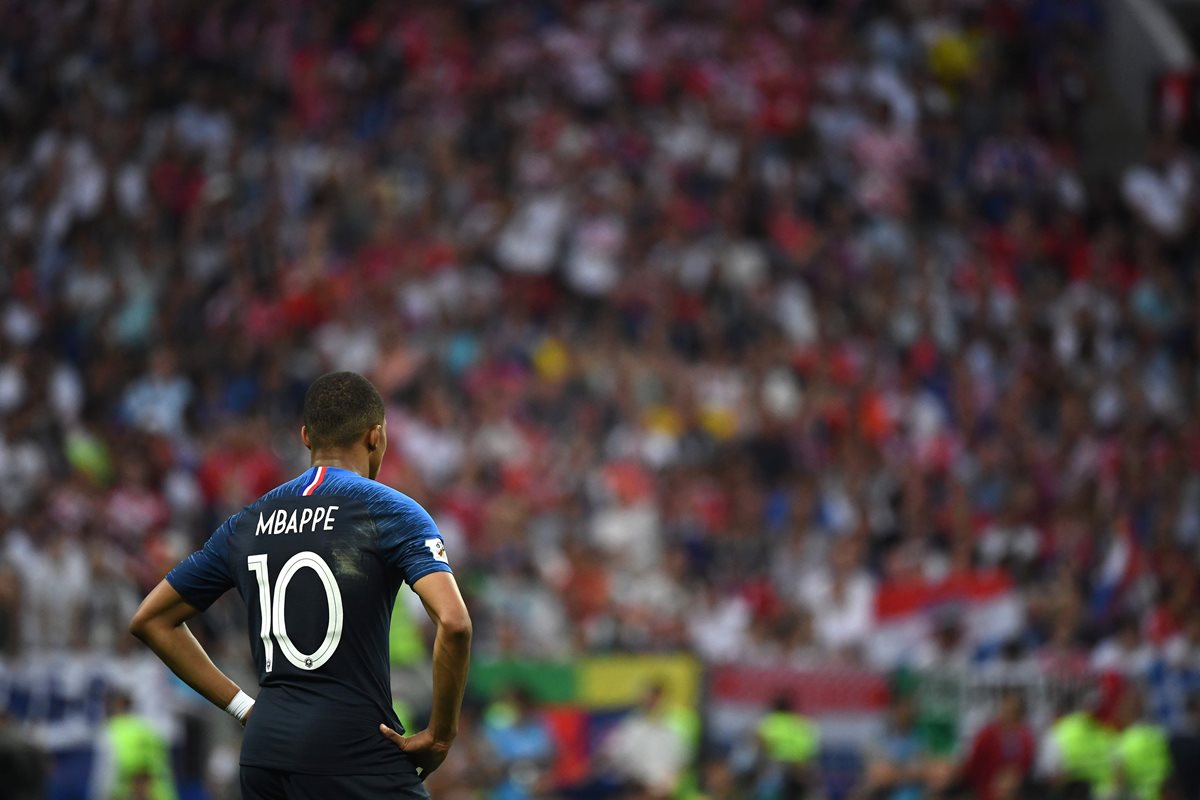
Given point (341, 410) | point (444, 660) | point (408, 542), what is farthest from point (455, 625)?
point (341, 410)

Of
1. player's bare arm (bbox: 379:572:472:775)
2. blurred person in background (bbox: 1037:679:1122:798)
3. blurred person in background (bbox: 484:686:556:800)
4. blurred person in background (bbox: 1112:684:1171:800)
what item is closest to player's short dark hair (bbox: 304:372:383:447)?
player's bare arm (bbox: 379:572:472:775)

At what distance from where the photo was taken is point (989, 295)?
21.1 meters

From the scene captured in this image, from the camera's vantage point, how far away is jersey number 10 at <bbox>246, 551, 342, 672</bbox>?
211 inches

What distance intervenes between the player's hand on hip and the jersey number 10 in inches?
11.3

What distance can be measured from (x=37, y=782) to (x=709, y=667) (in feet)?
23.8

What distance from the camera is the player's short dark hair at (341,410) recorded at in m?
5.59

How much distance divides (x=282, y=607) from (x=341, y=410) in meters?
0.61

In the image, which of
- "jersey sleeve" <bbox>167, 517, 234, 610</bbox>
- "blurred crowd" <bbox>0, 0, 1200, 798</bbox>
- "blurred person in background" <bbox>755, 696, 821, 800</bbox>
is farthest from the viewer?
"blurred crowd" <bbox>0, 0, 1200, 798</bbox>

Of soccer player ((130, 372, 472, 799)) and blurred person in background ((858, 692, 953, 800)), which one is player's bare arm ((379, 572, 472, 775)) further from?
blurred person in background ((858, 692, 953, 800))

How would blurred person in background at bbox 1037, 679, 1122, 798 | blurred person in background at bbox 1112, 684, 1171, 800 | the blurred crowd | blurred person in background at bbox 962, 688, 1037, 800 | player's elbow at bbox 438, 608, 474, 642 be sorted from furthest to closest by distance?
the blurred crowd → blurred person in background at bbox 1112, 684, 1171, 800 → blurred person in background at bbox 1037, 679, 1122, 798 → blurred person in background at bbox 962, 688, 1037, 800 → player's elbow at bbox 438, 608, 474, 642

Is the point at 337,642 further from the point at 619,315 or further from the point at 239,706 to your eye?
the point at 619,315

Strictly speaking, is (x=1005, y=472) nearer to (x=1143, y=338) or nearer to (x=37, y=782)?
(x=1143, y=338)

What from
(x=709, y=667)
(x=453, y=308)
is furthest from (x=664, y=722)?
(x=453, y=308)

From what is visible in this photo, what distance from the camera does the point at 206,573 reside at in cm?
566
